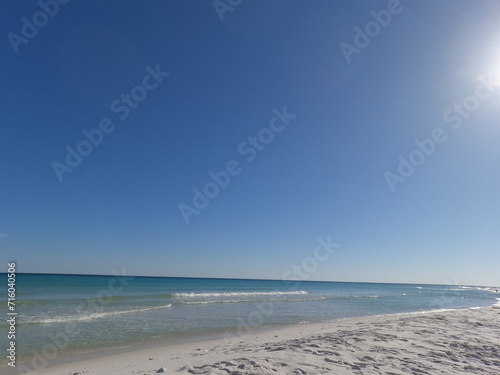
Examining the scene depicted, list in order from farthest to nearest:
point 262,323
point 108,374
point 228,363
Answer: point 262,323, point 108,374, point 228,363

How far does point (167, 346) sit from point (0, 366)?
14.1ft

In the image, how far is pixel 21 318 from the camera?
1434cm

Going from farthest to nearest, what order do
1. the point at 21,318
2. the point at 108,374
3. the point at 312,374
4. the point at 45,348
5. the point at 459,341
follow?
the point at 21,318 → the point at 45,348 → the point at 459,341 → the point at 108,374 → the point at 312,374

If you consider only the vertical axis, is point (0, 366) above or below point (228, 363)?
below

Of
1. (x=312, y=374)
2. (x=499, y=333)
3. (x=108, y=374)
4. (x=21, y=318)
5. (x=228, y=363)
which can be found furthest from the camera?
(x=21, y=318)

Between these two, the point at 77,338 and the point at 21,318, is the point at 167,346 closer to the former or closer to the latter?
the point at 77,338

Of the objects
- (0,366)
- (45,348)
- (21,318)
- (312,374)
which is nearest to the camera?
(312,374)

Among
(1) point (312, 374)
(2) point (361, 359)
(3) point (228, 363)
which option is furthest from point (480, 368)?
(3) point (228, 363)

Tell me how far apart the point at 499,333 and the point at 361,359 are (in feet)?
22.5

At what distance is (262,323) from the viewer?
15.5 meters

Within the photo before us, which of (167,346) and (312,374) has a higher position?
(312,374)

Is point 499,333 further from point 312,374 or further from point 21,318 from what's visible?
point 21,318

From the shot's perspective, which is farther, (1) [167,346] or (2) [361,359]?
(1) [167,346]

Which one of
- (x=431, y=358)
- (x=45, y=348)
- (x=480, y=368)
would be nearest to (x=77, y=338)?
(x=45, y=348)
